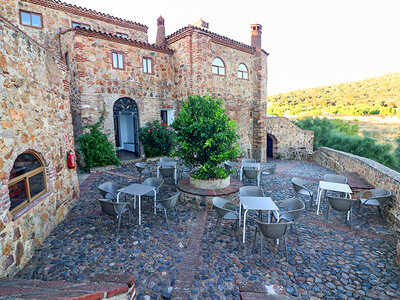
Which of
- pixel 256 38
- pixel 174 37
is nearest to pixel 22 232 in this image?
pixel 174 37

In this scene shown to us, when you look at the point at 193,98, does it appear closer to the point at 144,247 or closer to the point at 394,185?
the point at 144,247

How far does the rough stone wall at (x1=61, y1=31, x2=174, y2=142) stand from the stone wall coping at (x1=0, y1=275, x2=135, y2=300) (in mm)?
7960

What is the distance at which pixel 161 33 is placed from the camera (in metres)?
12.4

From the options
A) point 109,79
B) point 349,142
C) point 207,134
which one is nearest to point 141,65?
point 109,79

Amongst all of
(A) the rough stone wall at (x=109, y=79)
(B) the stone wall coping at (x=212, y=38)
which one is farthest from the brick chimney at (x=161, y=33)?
(A) the rough stone wall at (x=109, y=79)

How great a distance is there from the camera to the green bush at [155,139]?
35.5 ft

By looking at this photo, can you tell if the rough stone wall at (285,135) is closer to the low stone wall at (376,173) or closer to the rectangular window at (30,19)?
the low stone wall at (376,173)

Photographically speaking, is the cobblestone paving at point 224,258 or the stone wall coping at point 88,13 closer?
the cobblestone paving at point 224,258

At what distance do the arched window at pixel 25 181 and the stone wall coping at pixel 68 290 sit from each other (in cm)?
136

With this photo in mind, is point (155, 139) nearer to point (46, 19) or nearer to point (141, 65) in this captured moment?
point (141, 65)

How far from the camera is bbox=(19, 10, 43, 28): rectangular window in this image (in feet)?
31.1

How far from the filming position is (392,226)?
5.18m

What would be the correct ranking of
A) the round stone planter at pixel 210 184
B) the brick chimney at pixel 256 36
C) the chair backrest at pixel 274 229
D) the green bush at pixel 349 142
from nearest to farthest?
the chair backrest at pixel 274 229
the round stone planter at pixel 210 184
the brick chimney at pixel 256 36
the green bush at pixel 349 142

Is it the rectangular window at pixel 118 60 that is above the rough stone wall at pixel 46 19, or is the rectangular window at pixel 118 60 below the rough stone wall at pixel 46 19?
Result: below
